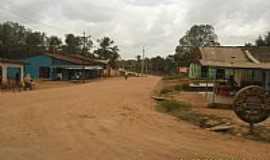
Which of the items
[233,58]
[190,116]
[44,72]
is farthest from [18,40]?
[190,116]

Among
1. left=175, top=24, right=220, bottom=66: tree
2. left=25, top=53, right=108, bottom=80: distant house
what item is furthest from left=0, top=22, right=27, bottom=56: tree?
left=175, top=24, right=220, bottom=66: tree

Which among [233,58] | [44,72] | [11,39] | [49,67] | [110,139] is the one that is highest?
[11,39]

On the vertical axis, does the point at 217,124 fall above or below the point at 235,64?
below

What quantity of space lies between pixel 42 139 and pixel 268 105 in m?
6.56

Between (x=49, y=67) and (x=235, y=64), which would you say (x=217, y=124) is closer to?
(x=235, y=64)

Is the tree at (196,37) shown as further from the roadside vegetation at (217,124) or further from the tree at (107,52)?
the roadside vegetation at (217,124)

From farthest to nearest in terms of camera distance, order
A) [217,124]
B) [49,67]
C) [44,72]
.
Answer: [44,72] → [49,67] → [217,124]

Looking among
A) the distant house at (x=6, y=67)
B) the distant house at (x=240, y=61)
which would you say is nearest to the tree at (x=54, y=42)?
the distant house at (x=6, y=67)

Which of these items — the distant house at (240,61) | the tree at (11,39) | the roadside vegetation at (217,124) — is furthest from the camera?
the tree at (11,39)

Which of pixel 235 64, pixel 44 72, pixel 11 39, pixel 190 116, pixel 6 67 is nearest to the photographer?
pixel 190 116

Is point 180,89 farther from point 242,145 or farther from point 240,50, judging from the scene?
point 242,145

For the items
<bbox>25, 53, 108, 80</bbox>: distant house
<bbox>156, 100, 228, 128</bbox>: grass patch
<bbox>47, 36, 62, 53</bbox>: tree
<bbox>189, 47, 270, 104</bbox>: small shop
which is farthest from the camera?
<bbox>47, 36, 62, 53</bbox>: tree

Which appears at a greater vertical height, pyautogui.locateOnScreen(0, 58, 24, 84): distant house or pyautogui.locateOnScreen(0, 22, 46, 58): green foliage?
pyautogui.locateOnScreen(0, 22, 46, 58): green foliage

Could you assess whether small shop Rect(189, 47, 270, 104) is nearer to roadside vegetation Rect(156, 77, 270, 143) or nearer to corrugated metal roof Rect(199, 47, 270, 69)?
corrugated metal roof Rect(199, 47, 270, 69)
